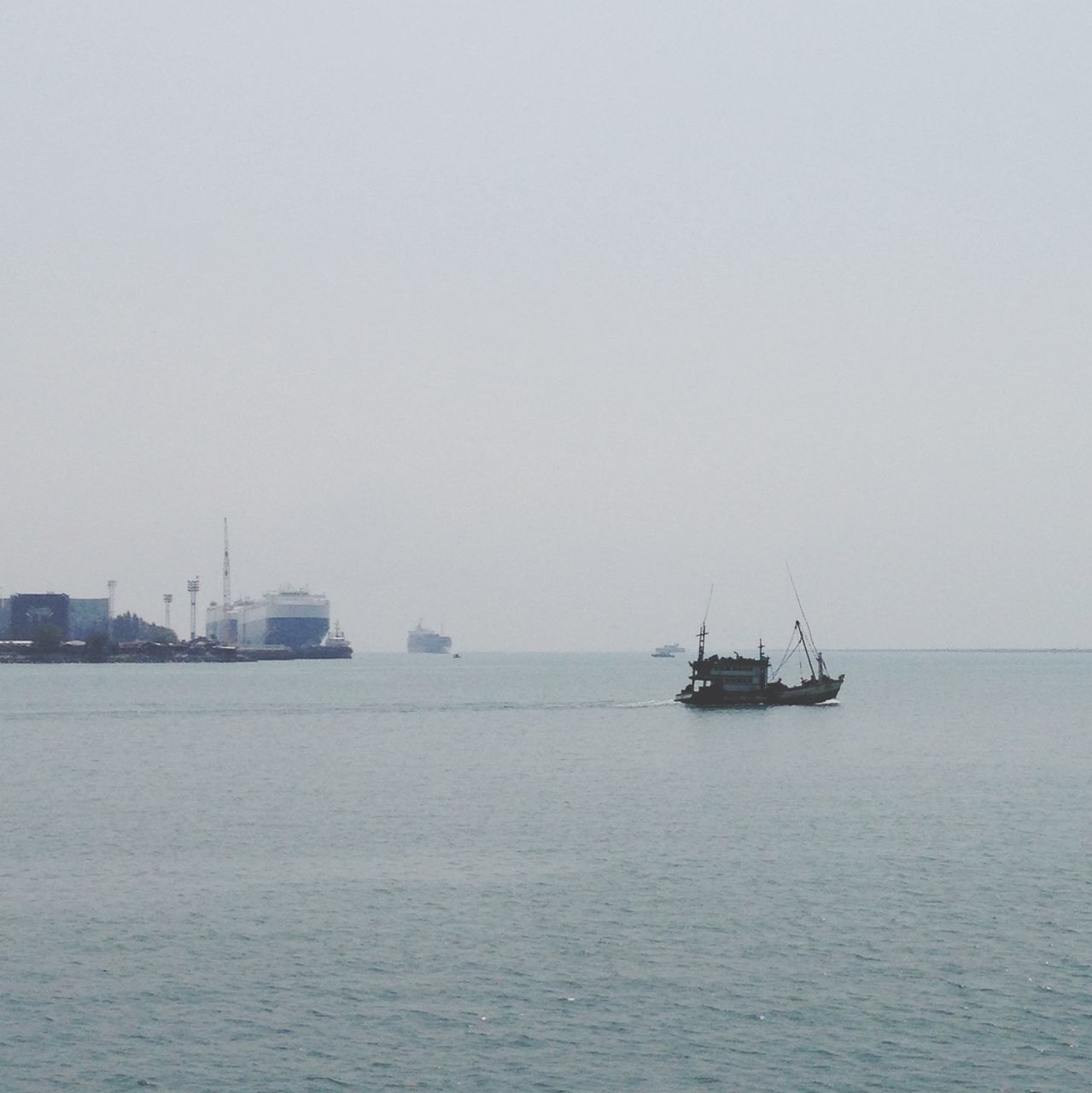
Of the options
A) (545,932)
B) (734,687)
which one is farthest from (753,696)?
(545,932)

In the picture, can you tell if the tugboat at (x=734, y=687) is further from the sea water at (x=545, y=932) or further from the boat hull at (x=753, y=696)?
the sea water at (x=545, y=932)

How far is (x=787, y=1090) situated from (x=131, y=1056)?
17.7 meters

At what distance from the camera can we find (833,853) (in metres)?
65.9

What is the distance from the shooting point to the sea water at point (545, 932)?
3531 cm

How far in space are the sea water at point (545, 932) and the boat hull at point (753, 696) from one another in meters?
72.5

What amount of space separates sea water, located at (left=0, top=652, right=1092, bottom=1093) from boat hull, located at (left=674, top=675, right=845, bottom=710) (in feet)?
238

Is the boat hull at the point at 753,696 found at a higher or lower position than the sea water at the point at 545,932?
higher

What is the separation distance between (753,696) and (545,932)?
132 metres

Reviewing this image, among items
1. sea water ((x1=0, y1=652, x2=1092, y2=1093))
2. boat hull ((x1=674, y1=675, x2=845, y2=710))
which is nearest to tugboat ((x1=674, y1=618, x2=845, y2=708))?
boat hull ((x1=674, y1=675, x2=845, y2=710))

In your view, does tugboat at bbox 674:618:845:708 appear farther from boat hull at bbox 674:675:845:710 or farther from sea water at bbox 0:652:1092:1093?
sea water at bbox 0:652:1092:1093

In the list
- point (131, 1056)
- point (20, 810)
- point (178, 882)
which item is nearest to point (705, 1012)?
point (131, 1056)

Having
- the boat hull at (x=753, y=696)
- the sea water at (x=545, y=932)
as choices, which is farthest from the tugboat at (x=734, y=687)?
the sea water at (x=545, y=932)

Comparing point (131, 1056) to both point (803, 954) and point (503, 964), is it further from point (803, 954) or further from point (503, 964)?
point (803, 954)

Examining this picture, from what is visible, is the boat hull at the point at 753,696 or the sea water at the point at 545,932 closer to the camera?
the sea water at the point at 545,932
